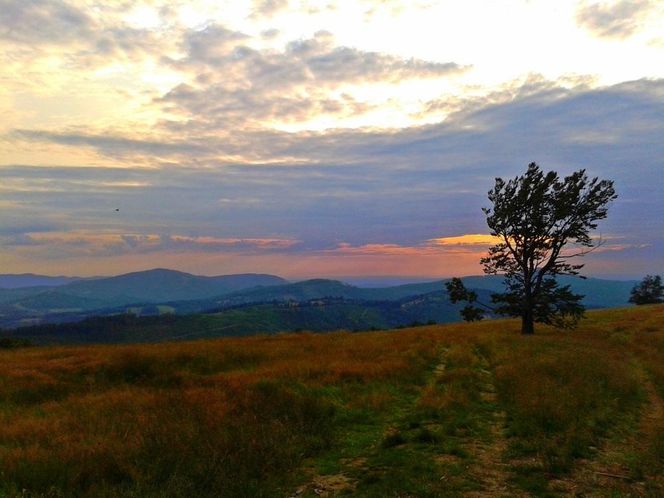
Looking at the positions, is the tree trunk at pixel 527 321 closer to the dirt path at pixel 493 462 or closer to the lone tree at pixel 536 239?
the lone tree at pixel 536 239

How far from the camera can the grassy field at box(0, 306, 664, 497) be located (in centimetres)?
772

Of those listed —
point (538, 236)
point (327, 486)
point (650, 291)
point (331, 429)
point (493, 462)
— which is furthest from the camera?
point (650, 291)

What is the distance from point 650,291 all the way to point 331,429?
12502 cm

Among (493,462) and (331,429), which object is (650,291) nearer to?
(493,462)

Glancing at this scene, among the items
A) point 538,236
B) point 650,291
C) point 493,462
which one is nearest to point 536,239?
point 538,236

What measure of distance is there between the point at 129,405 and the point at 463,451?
9211mm

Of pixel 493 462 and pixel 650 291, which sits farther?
pixel 650 291

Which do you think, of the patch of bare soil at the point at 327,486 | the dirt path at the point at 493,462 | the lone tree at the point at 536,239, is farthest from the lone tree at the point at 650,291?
the patch of bare soil at the point at 327,486

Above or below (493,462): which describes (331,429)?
below

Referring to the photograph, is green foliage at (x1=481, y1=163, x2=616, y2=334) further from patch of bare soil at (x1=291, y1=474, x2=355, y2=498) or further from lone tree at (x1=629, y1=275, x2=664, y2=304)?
lone tree at (x1=629, y1=275, x2=664, y2=304)

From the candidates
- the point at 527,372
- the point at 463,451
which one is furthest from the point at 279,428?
the point at 527,372

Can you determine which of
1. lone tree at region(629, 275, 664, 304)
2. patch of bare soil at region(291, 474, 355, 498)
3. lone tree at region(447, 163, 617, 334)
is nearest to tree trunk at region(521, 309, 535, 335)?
lone tree at region(447, 163, 617, 334)

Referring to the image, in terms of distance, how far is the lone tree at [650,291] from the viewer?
104206 millimetres

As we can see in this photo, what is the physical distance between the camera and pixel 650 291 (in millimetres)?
106312
